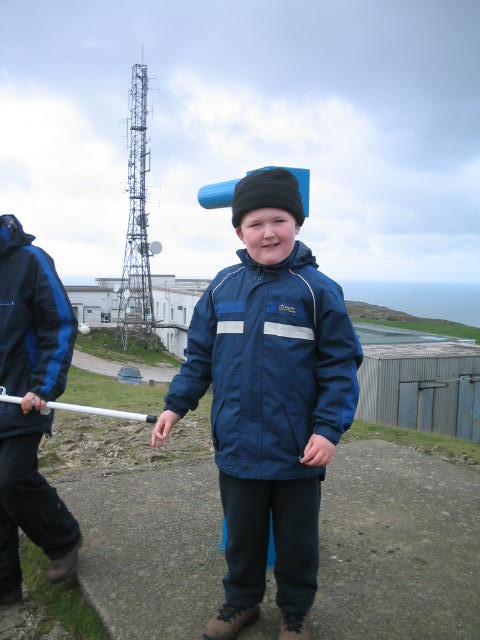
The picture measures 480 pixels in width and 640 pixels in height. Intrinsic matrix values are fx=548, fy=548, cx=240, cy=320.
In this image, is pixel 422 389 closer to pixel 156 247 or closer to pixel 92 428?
pixel 92 428

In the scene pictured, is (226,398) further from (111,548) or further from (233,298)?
(111,548)

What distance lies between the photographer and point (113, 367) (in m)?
27.8

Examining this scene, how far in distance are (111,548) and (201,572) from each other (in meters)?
0.58

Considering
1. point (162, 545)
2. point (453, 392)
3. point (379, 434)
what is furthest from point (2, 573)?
point (453, 392)

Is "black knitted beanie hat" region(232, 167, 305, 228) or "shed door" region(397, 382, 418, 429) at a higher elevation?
"black knitted beanie hat" region(232, 167, 305, 228)

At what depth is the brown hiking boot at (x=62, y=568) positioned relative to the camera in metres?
2.80

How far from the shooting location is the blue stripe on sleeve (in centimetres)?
260

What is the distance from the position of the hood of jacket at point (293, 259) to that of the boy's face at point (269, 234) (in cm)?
2

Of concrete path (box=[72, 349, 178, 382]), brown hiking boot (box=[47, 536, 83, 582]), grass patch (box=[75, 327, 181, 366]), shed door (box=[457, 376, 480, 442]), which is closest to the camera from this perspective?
brown hiking boot (box=[47, 536, 83, 582])

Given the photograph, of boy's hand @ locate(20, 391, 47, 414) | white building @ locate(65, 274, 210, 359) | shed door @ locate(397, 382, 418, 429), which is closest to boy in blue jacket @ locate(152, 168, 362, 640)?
boy's hand @ locate(20, 391, 47, 414)

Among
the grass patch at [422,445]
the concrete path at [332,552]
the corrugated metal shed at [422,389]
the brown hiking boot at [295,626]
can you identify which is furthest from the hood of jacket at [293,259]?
the corrugated metal shed at [422,389]

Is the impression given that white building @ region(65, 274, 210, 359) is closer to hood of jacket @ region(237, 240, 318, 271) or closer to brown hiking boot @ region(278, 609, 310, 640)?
hood of jacket @ region(237, 240, 318, 271)

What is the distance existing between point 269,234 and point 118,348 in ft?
117

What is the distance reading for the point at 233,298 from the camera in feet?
7.83
